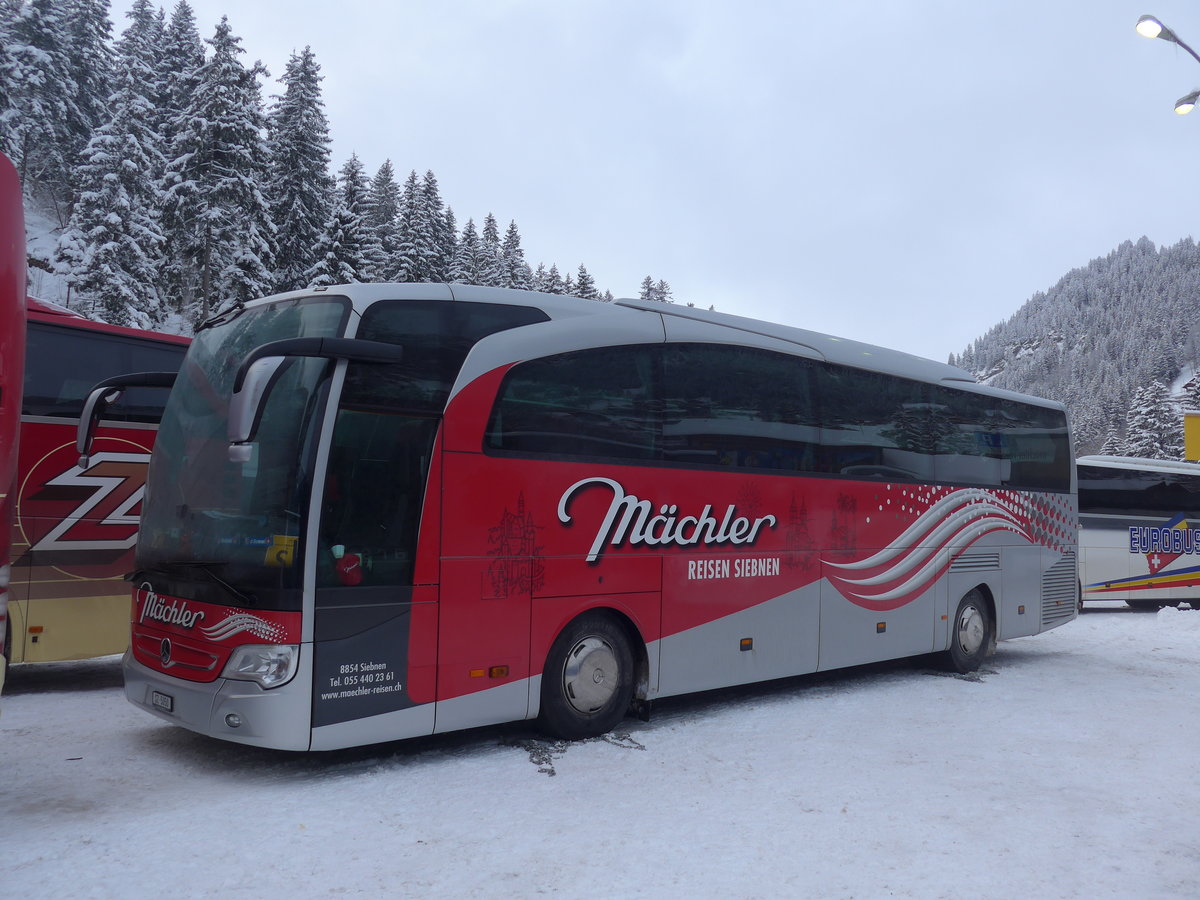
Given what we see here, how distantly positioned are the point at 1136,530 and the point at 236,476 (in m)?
23.3

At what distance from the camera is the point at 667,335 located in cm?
882

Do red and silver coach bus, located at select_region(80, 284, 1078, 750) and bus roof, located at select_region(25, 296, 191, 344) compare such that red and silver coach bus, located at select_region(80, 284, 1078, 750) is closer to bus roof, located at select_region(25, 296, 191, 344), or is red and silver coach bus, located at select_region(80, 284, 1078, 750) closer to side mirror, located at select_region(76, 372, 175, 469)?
side mirror, located at select_region(76, 372, 175, 469)

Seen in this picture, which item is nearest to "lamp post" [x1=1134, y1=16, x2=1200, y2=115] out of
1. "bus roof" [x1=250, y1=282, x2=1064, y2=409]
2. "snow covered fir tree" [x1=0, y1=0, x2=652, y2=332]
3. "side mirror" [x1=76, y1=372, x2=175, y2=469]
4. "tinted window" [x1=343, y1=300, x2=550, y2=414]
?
"bus roof" [x1=250, y1=282, x2=1064, y2=409]

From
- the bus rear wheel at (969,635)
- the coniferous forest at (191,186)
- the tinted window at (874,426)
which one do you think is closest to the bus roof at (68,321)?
the tinted window at (874,426)

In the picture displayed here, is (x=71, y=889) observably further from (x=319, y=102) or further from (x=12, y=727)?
(x=319, y=102)

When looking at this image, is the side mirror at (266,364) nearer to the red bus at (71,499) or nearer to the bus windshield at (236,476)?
the bus windshield at (236,476)

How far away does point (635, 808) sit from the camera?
20.0ft

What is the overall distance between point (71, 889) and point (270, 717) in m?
1.75

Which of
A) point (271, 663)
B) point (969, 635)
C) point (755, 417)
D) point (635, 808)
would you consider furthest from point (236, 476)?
point (969, 635)

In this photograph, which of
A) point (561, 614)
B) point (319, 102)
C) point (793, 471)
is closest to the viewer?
point (561, 614)

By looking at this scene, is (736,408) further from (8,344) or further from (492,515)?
(8,344)

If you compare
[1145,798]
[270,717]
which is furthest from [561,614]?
A: [1145,798]

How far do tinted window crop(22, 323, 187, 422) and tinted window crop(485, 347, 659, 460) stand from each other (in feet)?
14.7

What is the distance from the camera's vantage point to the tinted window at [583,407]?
7.47 meters
